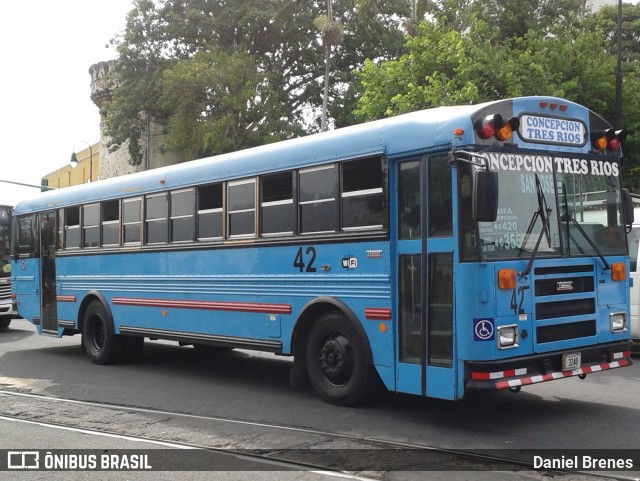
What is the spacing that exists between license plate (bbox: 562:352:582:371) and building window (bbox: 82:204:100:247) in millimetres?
8072

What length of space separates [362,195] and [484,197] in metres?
1.75

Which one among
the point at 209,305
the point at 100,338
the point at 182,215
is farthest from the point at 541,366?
the point at 100,338

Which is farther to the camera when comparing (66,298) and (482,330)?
(66,298)

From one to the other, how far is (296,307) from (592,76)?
1698 cm

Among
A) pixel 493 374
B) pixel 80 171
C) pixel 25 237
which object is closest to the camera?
pixel 493 374

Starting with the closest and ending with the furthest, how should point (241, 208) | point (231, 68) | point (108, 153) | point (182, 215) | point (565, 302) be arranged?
point (565, 302)
point (241, 208)
point (182, 215)
point (231, 68)
point (108, 153)

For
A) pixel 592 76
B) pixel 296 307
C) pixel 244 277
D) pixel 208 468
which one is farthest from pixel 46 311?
pixel 592 76

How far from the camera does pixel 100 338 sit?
12.5 meters

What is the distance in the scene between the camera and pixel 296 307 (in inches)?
338

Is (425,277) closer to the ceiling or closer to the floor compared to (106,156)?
closer to the floor

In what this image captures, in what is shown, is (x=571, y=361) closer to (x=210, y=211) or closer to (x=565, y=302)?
(x=565, y=302)

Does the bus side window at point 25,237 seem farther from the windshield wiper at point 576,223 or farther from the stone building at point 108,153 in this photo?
the stone building at point 108,153

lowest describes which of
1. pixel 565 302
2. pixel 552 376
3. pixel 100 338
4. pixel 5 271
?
pixel 100 338

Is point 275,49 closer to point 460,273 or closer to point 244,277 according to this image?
point 244,277
